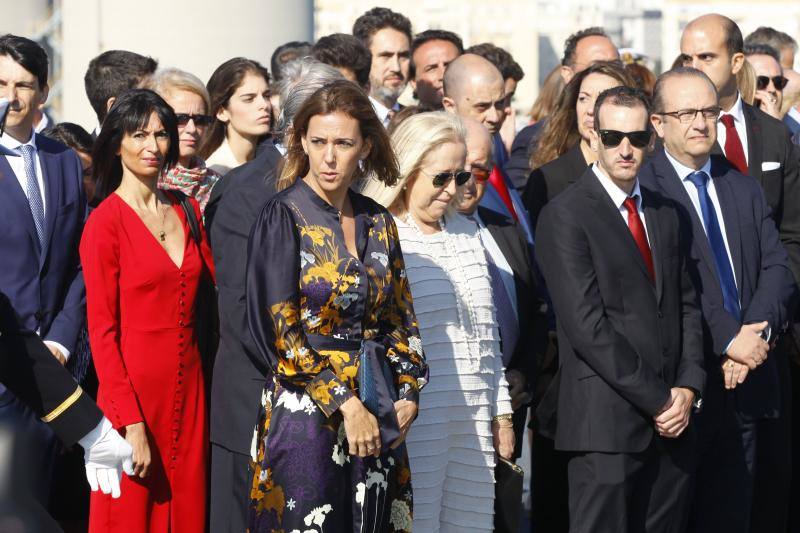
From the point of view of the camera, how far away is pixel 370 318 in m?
5.06

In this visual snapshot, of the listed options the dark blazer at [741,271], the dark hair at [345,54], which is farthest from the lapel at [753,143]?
the dark hair at [345,54]

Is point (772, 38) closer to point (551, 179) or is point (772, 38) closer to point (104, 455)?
point (551, 179)

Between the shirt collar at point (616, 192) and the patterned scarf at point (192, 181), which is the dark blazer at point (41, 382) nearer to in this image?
the patterned scarf at point (192, 181)

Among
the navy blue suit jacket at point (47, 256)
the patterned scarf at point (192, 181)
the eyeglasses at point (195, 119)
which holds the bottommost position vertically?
the navy blue suit jacket at point (47, 256)

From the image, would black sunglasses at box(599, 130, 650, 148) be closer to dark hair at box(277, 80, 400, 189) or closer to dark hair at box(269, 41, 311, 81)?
dark hair at box(277, 80, 400, 189)

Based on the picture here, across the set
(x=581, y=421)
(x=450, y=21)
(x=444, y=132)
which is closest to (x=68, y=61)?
(x=444, y=132)

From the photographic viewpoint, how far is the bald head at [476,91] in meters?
7.50

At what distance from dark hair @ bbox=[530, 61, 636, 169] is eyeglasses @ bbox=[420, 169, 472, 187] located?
5.88 ft

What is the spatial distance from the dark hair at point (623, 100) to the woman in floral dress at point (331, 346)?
1436mm

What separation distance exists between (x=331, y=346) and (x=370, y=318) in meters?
0.20

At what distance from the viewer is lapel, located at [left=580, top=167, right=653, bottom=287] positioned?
19.5ft

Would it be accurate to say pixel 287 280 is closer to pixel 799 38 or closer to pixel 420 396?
pixel 420 396

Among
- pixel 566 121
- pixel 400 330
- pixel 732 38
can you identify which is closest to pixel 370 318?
pixel 400 330

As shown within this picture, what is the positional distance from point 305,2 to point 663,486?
422cm
